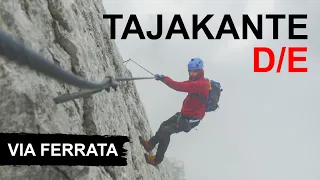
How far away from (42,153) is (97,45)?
6206 millimetres

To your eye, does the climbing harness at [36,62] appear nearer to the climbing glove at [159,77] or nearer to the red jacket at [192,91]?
the climbing glove at [159,77]

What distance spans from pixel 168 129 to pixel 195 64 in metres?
2.59

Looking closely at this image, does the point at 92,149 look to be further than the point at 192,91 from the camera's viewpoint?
No

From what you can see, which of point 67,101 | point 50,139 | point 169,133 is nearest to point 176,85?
point 169,133

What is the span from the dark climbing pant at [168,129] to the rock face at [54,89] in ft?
9.21

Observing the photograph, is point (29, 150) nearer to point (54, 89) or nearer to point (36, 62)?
point (54, 89)

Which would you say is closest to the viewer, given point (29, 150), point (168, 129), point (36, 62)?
point (36, 62)

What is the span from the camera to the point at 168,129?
14.7 meters

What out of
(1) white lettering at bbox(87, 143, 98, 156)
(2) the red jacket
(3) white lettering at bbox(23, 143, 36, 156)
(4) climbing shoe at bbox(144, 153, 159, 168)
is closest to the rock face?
(3) white lettering at bbox(23, 143, 36, 156)

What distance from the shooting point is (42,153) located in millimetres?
6336

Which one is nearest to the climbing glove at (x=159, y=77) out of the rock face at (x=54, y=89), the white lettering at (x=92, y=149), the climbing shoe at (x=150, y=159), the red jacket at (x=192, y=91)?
the red jacket at (x=192, y=91)

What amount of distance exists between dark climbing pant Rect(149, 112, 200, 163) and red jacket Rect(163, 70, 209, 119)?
0.87 feet

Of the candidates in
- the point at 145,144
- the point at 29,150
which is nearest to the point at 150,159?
the point at 145,144

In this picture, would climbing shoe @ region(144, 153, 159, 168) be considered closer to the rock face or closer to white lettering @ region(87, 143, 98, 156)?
the rock face
